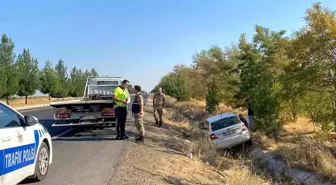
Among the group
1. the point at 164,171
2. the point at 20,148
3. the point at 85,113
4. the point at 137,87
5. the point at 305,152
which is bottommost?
the point at 305,152

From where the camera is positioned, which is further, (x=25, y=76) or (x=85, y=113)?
(x=25, y=76)

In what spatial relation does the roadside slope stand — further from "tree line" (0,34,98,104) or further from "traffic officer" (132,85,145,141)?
"tree line" (0,34,98,104)

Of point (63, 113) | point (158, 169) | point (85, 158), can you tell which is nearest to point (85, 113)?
point (63, 113)

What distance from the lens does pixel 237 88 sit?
3328 cm

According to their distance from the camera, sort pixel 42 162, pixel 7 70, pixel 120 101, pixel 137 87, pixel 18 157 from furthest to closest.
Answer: pixel 7 70, pixel 137 87, pixel 120 101, pixel 42 162, pixel 18 157

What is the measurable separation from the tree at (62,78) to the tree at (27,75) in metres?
14.2

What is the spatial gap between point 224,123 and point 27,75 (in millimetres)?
40170

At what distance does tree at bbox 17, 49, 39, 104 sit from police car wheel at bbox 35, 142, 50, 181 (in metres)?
43.3

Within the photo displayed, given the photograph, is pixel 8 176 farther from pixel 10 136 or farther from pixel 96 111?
pixel 96 111

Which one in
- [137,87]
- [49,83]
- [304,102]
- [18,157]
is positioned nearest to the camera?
[18,157]

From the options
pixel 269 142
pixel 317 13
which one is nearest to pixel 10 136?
pixel 269 142

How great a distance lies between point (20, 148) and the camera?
5.43m

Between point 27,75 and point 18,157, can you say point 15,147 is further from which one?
point 27,75

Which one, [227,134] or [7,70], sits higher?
[7,70]
